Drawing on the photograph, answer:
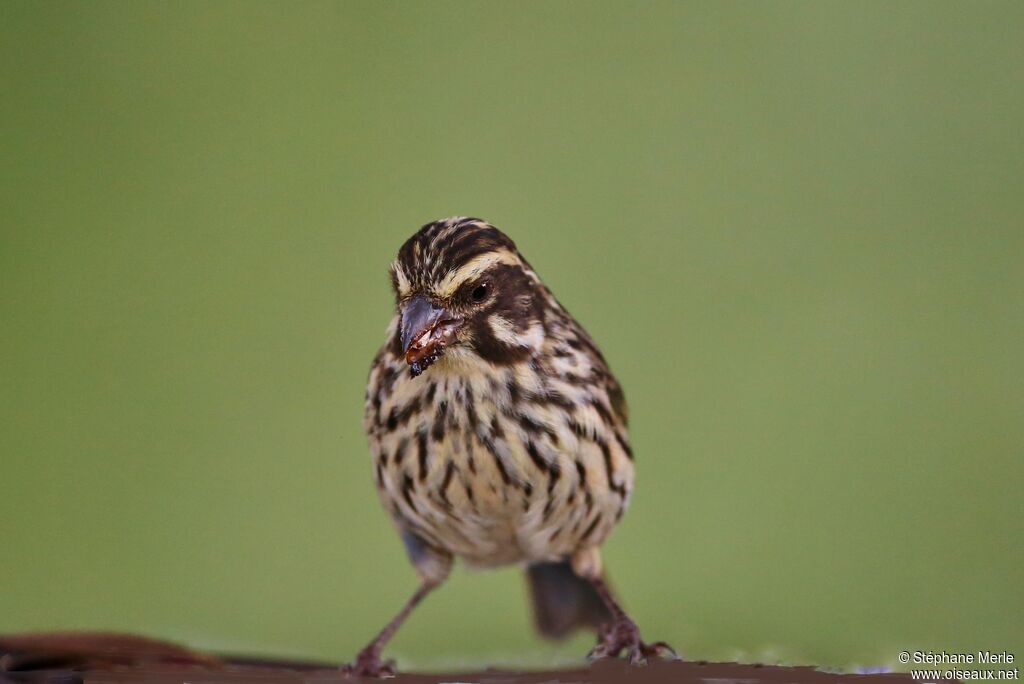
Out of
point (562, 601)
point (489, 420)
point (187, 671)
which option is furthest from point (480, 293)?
point (562, 601)

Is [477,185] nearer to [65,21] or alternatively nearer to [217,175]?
[217,175]

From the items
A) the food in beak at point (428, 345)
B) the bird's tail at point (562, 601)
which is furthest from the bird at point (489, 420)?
the bird's tail at point (562, 601)

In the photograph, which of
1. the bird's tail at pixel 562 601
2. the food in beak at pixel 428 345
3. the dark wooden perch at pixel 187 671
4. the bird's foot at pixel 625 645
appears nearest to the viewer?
the dark wooden perch at pixel 187 671

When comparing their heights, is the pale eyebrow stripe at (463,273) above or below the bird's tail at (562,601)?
above

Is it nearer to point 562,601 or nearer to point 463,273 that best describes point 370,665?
point 562,601

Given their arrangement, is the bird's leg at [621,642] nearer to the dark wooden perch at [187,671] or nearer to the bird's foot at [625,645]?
the bird's foot at [625,645]

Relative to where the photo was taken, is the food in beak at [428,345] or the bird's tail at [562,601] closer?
the food in beak at [428,345]

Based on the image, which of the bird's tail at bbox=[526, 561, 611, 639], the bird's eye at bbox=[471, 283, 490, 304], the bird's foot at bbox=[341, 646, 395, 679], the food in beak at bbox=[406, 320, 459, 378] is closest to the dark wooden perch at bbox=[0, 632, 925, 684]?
the bird's foot at bbox=[341, 646, 395, 679]

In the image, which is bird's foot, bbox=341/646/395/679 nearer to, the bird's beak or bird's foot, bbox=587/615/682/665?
bird's foot, bbox=587/615/682/665
